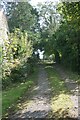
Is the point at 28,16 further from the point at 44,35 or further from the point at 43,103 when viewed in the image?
the point at 43,103

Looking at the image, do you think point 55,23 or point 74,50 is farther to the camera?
point 55,23

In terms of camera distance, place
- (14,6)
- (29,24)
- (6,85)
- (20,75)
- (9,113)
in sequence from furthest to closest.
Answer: (29,24), (14,6), (20,75), (6,85), (9,113)

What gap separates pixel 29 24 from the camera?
1836 inches

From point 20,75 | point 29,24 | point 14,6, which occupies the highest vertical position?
point 14,6

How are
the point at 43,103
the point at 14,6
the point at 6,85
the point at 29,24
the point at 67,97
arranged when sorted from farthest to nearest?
the point at 29,24 < the point at 14,6 < the point at 6,85 < the point at 67,97 < the point at 43,103

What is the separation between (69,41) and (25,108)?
1877cm

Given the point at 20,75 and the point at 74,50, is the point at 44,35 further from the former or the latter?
the point at 20,75

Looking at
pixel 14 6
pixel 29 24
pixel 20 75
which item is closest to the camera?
pixel 20 75

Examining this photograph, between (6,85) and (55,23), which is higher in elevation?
(55,23)

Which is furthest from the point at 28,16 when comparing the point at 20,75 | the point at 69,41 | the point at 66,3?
the point at 66,3

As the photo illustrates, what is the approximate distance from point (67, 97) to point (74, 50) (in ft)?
49.7

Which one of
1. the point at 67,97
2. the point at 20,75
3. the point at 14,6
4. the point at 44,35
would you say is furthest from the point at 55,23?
the point at 67,97

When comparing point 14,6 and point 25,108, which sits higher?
point 14,6

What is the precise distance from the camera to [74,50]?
26.4m
